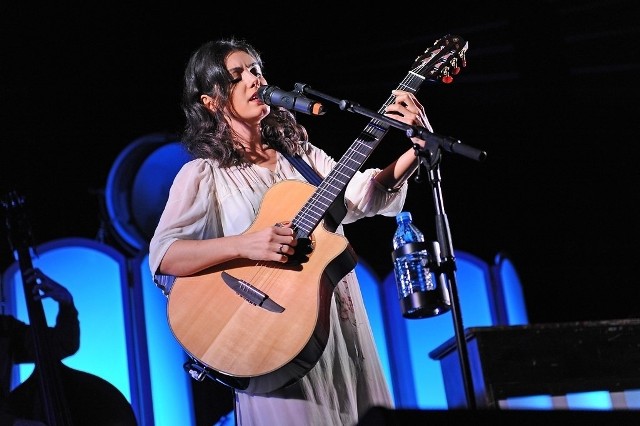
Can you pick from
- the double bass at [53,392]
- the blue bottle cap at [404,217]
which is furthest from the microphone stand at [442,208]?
the double bass at [53,392]

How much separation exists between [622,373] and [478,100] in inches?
78.7

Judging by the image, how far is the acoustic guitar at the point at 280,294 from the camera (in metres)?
2.47

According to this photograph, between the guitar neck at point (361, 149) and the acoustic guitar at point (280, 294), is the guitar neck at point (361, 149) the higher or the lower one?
the higher one

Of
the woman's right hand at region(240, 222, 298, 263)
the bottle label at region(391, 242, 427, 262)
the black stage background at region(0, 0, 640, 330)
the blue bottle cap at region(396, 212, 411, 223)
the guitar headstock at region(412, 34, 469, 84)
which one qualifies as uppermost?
the black stage background at region(0, 0, 640, 330)

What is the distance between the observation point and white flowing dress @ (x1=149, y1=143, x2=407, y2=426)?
254 cm

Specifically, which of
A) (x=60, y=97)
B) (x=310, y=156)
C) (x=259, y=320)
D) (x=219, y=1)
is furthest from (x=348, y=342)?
(x=219, y=1)

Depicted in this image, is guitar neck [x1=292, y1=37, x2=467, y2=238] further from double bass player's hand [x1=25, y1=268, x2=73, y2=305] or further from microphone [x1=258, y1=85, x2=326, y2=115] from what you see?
double bass player's hand [x1=25, y1=268, x2=73, y2=305]

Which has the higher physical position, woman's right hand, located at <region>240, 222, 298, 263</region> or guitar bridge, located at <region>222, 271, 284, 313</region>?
woman's right hand, located at <region>240, 222, 298, 263</region>

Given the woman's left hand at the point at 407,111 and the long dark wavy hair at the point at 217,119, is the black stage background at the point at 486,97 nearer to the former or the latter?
the long dark wavy hair at the point at 217,119

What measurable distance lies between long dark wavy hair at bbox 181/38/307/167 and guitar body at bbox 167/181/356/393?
0.32 m

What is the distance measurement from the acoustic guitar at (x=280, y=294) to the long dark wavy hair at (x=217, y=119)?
0.28 metres

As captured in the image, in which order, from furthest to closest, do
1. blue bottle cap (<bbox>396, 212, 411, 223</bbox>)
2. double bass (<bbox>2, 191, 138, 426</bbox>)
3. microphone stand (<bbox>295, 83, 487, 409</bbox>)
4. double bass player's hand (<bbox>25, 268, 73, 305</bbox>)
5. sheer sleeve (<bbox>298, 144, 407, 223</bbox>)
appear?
blue bottle cap (<bbox>396, 212, 411, 223</bbox>) < double bass player's hand (<bbox>25, 268, 73, 305</bbox>) < double bass (<bbox>2, 191, 138, 426</bbox>) < sheer sleeve (<bbox>298, 144, 407, 223</bbox>) < microphone stand (<bbox>295, 83, 487, 409</bbox>)

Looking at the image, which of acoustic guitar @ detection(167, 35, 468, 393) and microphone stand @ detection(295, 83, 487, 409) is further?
acoustic guitar @ detection(167, 35, 468, 393)

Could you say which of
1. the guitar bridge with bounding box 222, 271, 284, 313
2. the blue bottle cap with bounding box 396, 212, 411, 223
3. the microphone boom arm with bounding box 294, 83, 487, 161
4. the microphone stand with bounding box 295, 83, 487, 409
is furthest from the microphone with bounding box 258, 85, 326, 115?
the blue bottle cap with bounding box 396, 212, 411, 223
